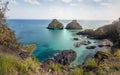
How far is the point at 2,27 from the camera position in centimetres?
1352

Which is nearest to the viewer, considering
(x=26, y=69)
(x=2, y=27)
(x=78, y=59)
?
(x=26, y=69)

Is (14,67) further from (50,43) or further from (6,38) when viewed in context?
(50,43)

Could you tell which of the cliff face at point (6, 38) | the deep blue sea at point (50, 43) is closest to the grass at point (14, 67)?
the cliff face at point (6, 38)

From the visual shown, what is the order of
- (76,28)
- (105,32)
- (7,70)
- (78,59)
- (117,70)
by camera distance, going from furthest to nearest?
(76,28) < (105,32) < (78,59) < (117,70) < (7,70)

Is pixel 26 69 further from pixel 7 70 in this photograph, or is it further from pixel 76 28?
pixel 76 28

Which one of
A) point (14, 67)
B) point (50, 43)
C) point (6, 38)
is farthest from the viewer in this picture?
point (50, 43)

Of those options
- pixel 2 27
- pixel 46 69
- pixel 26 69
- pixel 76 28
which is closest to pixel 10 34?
pixel 2 27

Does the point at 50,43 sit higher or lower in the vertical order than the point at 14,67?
lower

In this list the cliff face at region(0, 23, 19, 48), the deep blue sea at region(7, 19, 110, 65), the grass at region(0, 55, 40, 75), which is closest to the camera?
the grass at region(0, 55, 40, 75)

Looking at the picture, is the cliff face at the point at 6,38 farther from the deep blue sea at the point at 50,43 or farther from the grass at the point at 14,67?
the grass at the point at 14,67

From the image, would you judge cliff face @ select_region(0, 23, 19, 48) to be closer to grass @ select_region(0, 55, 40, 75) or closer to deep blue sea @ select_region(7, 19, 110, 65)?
deep blue sea @ select_region(7, 19, 110, 65)

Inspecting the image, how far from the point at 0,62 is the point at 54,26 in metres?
82.2

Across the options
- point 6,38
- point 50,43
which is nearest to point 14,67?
point 6,38

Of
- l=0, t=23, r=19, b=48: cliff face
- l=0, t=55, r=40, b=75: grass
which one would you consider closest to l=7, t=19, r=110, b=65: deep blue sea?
l=0, t=23, r=19, b=48: cliff face
